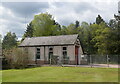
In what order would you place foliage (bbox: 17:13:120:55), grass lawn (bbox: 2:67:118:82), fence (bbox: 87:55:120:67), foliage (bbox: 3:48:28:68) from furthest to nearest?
foliage (bbox: 17:13:120:55) < fence (bbox: 87:55:120:67) < foliage (bbox: 3:48:28:68) < grass lawn (bbox: 2:67:118:82)

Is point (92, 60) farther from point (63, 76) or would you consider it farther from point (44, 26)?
point (44, 26)

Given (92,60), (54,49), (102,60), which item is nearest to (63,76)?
(92,60)

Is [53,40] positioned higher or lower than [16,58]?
higher

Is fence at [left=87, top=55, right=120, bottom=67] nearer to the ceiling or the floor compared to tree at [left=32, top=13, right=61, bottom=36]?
nearer to the floor

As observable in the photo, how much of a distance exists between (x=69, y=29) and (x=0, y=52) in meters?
32.9

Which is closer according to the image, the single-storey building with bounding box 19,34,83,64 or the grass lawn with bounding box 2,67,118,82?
the grass lawn with bounding box 2,67,118,82

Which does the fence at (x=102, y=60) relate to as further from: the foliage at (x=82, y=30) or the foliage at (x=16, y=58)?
the foliage at (x=16, y=58)

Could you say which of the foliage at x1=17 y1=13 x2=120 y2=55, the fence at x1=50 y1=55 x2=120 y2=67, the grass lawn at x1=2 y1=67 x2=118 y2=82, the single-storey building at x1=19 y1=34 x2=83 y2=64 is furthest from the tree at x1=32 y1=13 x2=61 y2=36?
the grass lawn at x1=2 y1=67 x2=118 y2=82

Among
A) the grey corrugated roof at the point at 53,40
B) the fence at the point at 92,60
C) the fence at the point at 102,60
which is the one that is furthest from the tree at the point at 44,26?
the fence at the point at 102,60

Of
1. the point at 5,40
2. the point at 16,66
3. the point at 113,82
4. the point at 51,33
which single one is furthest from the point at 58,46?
the point at 5,40

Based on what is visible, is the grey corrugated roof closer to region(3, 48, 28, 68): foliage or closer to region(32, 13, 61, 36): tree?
region(3, 48, 28, 68): foliage

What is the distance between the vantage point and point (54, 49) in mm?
24938

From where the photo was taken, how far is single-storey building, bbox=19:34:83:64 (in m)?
23.7

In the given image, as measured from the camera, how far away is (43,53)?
2575 cm
